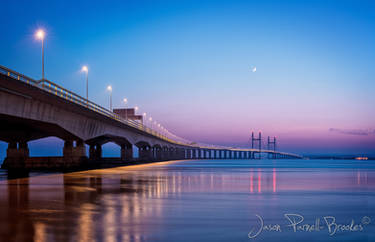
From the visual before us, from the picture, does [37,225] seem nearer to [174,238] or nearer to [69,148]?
[174,238]

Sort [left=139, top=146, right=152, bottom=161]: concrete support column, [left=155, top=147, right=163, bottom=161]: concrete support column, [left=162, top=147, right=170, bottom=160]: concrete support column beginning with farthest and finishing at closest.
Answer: [left=162, top=147, right=170, bottom=160]: concrete support column < [left=155, top=147, right=163, bottom=161]: concrete support column < [left=139, top=146, right=152, bottom=161]: concrete support column

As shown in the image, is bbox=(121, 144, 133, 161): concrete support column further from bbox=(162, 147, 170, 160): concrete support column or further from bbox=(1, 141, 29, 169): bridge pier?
bbox=(162, 147, 170, 160): concrete support column

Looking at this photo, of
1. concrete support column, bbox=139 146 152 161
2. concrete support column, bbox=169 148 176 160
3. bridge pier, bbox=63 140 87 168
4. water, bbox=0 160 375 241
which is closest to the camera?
water, bbox=0 160 375 241

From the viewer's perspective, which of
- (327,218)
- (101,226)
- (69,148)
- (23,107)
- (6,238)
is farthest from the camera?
(69,148)

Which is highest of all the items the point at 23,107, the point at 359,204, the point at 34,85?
the point at 34,85

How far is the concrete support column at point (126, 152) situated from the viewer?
94500 millimetres

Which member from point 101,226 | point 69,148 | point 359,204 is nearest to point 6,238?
point 101,226

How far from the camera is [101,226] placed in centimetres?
1018

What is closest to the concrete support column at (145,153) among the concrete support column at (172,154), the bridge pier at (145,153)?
the bridge pier at (145,153)

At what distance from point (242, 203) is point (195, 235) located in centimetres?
678
